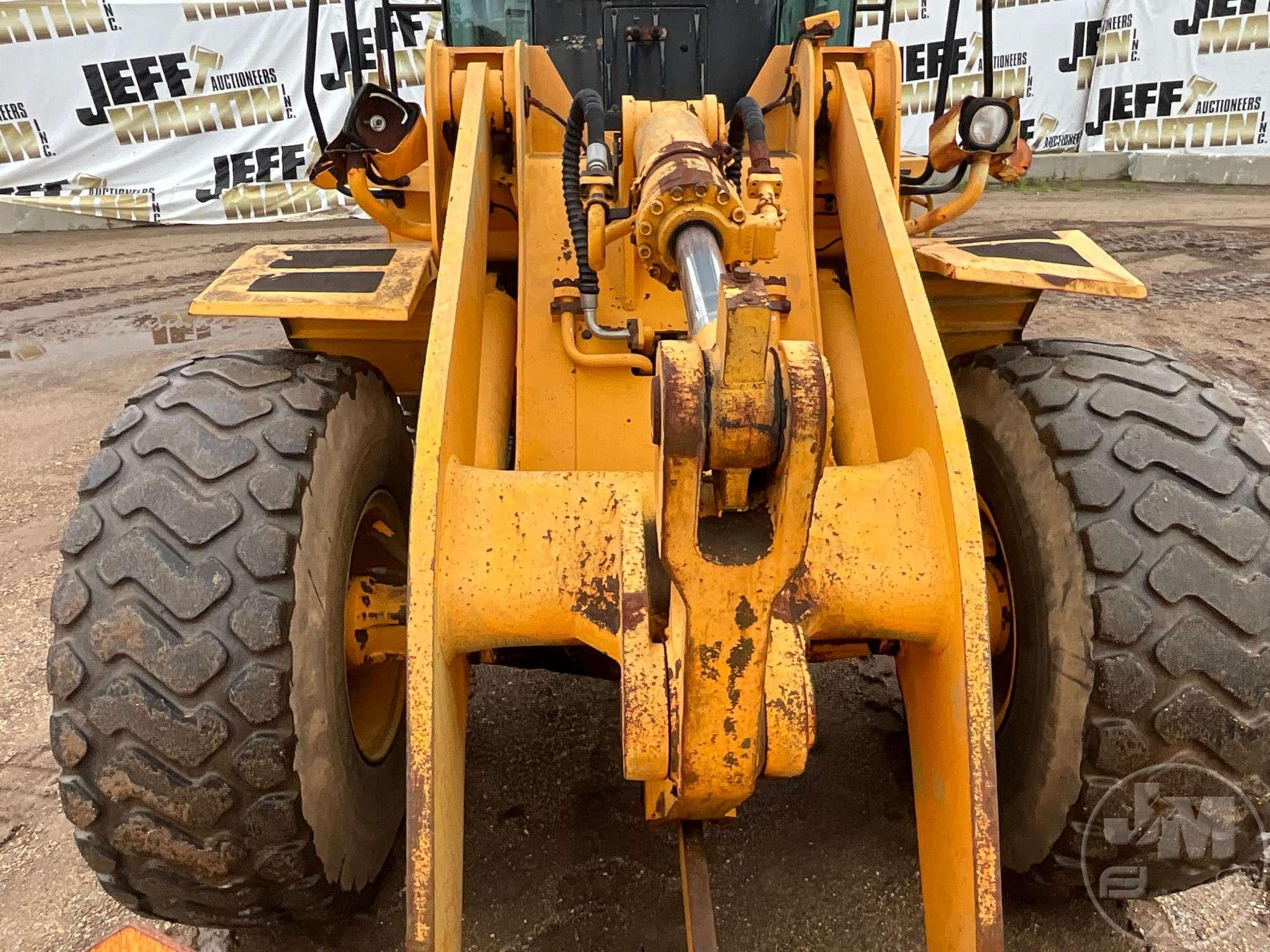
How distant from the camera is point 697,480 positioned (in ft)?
3.93

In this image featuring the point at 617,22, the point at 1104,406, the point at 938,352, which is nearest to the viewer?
the point at 938,352

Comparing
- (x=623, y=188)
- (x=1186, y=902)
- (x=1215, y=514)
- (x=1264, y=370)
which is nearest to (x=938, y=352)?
(x=1215, y=514)

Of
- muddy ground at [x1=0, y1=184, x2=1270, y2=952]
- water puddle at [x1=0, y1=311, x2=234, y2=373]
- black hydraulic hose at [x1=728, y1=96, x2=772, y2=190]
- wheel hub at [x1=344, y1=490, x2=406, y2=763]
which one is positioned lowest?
muddy ground at [x1=0, y1=184, x2=1270, y2=952]

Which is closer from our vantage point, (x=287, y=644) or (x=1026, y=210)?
(x=287, y=644)

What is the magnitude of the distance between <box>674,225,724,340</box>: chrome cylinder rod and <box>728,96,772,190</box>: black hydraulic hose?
1.52 feet

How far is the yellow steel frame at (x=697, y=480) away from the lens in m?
1.30

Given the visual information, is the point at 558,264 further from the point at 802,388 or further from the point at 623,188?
the point at 802,388

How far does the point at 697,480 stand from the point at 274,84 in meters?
14.3

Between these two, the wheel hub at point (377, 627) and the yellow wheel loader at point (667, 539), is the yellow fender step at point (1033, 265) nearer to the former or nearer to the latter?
the yellow wheel loader at point (667, 539)

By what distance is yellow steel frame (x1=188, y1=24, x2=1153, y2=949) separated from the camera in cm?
130

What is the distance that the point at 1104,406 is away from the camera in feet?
7.36

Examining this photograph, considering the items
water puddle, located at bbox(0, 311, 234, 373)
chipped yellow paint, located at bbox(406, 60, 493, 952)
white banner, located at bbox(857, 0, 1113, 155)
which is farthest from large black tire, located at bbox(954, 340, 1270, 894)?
white banner, located at bbox(857, 0, 1113, 155)

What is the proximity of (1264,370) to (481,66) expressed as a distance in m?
6.14

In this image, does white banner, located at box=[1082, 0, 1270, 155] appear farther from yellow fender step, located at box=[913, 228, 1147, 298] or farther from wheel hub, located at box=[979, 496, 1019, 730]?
wheel hub, located at box=[979, 496, 1019, 730]
